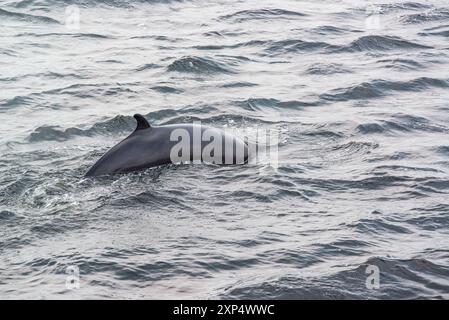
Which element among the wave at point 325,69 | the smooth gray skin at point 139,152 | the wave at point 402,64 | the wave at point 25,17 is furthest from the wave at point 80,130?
the wave at point 25,17

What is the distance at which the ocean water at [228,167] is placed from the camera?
35.3 feet

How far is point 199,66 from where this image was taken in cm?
2145

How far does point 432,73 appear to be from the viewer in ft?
69.0

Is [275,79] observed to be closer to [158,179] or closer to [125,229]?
[158,179]

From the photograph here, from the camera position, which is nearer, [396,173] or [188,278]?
[188,278]

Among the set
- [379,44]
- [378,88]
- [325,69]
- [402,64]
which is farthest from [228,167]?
[379,44]

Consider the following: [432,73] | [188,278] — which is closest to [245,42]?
[432,73]

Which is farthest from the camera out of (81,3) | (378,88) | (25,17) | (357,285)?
(81,3)

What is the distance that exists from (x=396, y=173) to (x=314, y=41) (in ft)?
34.5

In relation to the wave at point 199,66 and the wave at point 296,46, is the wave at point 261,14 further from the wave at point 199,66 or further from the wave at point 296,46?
the wave at point 199,66

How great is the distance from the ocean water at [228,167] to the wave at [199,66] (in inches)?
1.9

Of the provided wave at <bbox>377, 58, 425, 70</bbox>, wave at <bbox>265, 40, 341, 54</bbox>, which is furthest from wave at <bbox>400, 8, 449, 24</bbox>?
wave at <bbox>377, 58, 425, 70</bbox>

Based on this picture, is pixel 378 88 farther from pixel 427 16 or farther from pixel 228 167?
pixel 427 16

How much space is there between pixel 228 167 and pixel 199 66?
735 centimetres
